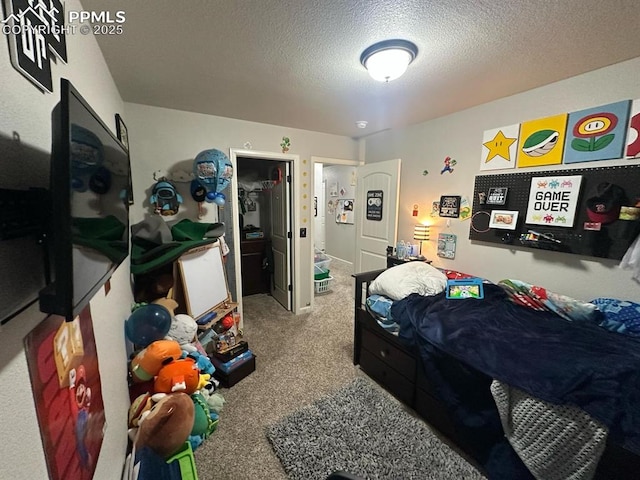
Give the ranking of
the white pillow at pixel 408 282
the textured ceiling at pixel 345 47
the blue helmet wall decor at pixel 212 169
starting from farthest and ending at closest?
1. the blue helmet wall decor at pixel 212 169
2. the white pillow at pixel 408 282
3. the textured ceiling at pixel 345 47

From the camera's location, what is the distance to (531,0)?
3.84ft

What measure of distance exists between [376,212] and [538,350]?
8.14 feet

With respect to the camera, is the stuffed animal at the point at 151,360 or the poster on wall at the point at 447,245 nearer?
the stuffed animal at the point at 151,360

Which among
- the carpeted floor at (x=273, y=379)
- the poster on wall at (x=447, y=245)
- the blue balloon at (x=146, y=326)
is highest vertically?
the poster on wall at (x=447, y=245)

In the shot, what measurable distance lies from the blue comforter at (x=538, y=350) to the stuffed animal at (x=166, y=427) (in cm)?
142

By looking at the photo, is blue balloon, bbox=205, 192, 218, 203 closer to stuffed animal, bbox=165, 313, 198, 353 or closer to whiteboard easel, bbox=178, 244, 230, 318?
whiteboard easel, bbox=178, 244, 230, 318

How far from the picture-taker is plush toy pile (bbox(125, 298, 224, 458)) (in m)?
1.31

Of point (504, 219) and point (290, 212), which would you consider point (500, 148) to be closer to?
point (504, 219)

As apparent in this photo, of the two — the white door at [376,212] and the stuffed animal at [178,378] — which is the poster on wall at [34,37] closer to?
the stuffed animal at [178,378]

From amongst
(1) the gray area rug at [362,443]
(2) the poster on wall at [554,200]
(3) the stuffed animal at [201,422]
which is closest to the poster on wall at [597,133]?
(2) the poster on wall at [554,200]

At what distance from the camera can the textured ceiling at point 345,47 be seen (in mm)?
1222

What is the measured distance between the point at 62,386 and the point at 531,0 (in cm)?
231

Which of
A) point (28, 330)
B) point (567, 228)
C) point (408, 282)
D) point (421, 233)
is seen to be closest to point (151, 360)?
point (28, 330)

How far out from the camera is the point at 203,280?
225 centimetres
